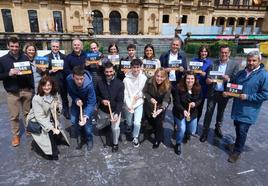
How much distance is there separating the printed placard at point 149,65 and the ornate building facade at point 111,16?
26437 millimetres

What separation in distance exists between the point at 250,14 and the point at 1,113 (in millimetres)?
46308

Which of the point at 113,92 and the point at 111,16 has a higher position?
the point at 111,16

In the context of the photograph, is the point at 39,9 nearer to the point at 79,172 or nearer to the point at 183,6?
the point at 183,6

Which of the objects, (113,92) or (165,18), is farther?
(165,18)

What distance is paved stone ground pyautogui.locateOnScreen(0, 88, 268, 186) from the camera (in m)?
3.14

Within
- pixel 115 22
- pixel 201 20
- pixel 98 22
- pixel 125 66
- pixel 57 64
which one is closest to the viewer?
pixel 57 64

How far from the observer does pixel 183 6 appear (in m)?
33.2

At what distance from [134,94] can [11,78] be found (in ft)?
7.72

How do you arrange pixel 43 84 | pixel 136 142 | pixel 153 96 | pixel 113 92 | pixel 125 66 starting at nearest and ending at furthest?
pixel 43 84 → pixel 113 92 → pixel 153 96 → pixel 136 142 → pixel 125 66

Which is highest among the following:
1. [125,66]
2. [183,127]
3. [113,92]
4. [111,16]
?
[111,16]

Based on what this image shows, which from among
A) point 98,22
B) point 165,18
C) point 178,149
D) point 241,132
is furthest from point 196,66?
point 165,18

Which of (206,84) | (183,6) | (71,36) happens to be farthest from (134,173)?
(183,6)

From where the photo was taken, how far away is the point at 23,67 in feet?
12.2

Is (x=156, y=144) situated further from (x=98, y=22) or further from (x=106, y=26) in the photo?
(x=98, y=22)
